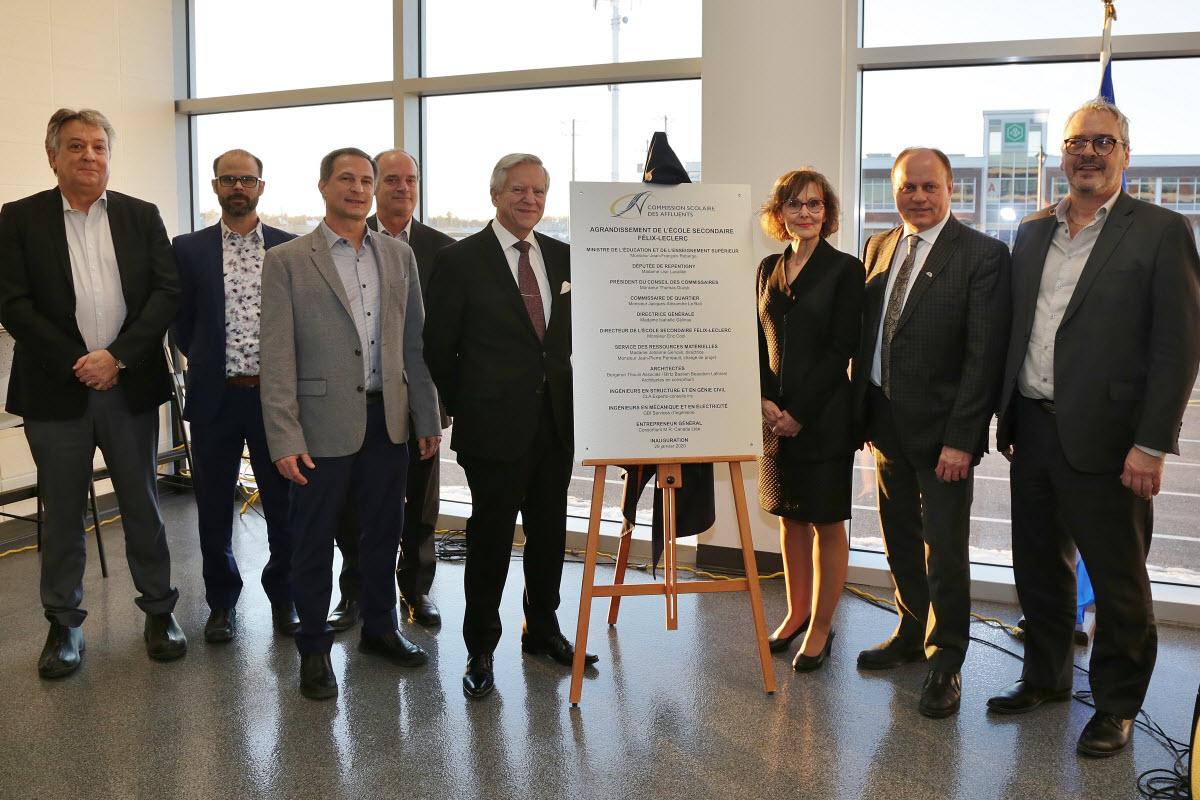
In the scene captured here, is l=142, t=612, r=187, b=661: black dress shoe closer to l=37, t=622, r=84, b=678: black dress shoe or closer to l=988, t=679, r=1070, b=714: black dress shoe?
l=37, t=622, r=84, b=678: black dress shoe

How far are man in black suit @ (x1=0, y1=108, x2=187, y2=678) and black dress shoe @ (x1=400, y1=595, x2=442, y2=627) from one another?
898 mm

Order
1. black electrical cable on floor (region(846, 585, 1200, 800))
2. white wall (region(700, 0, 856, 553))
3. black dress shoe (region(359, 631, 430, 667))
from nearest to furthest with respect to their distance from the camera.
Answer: black electrical cable on floor (region(846, 585, 1200, 800)) → black dress shoe (region(359, 631, 430, 667)) → white wall (region(700, 0, 856, 553))

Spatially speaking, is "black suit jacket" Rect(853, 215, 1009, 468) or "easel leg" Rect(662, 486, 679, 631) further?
"easel leg" Rect(662, 486, 679, 631)

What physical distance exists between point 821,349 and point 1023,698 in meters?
1.33

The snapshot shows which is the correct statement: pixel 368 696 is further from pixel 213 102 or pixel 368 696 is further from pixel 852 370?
pixel 213 102

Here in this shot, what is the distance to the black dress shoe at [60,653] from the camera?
342 cm

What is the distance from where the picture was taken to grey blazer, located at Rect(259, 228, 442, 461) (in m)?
3.09

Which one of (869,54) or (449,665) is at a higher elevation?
(869,54)

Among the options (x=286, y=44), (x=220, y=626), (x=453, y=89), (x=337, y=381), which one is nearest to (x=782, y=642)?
(x=337, y=381)

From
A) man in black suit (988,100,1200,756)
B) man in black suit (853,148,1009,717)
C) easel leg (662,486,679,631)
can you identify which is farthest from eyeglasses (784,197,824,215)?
easel leg (662,486,679,631)

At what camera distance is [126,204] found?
3537mm

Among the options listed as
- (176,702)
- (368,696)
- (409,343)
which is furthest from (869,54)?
(176,702)

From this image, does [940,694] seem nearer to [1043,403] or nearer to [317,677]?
[1043,403]

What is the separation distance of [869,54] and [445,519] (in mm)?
3259
